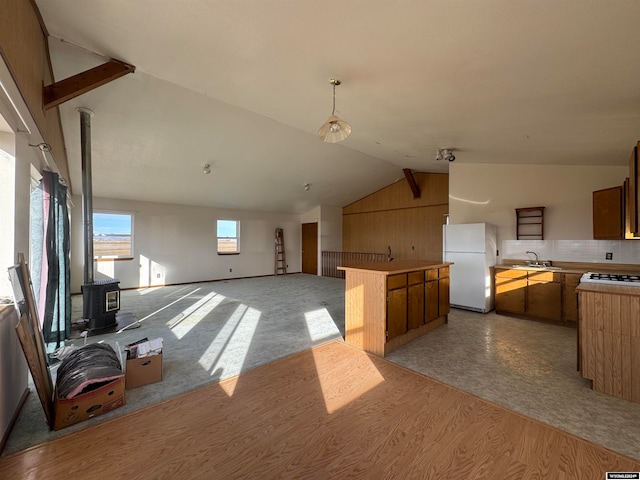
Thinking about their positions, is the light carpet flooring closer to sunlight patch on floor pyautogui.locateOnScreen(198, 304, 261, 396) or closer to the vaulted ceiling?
sunlight patch on floor pyautogui.locateOnScreen(198, 304, 261, 396)

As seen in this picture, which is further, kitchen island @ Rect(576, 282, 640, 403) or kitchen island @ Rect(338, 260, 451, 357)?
kitchen island @ Rect(338, 260, 451, 357)

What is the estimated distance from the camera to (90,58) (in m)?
2.86

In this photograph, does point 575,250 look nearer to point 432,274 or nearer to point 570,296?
point 570,296

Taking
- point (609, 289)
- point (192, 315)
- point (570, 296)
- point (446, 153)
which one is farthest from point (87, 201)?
point (570, 296)

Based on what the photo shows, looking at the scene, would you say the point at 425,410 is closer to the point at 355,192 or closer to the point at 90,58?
the point at 90,58

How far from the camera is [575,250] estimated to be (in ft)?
13.8

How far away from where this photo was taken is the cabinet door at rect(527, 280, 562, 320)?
156 inches

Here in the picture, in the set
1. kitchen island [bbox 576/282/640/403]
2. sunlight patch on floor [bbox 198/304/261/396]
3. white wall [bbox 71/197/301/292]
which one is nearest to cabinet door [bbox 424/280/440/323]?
kitchen island [bbox 576/282/640/403]

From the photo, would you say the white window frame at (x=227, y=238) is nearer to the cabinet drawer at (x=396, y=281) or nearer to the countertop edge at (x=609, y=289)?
the cabinet drawer at (x=396, y=281)

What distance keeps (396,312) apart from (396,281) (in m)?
0.35

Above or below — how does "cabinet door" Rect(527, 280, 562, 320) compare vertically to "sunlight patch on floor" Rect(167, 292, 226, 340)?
above

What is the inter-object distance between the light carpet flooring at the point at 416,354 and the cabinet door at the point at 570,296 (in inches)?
8.0

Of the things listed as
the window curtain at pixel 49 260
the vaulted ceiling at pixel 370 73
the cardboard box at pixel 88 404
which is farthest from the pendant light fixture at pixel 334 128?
the window curtain at pixel 49 260

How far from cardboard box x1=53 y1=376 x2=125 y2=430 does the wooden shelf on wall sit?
18.9 ft
